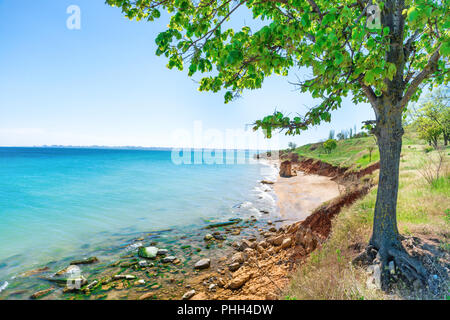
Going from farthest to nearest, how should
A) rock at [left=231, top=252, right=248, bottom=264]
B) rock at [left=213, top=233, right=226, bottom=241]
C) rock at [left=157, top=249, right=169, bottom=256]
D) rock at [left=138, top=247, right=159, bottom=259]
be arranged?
rock at [left=213, top=233, right=226, bottom=241], rock at [left=157, top=249, right=169, bottom=256], rock at [left=138, top=247, right=159, bottom=259], rock at [left=231, top=252, right=248, bottom=264]

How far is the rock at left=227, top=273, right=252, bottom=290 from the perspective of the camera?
6.05 meters

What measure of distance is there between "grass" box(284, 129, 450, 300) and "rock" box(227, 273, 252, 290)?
174cm

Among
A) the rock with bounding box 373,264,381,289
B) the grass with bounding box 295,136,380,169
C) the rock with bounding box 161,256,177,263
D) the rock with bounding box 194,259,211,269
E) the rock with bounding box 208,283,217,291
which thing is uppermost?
the grass with bounding box 295,136,380,169

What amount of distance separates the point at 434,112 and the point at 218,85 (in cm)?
2664

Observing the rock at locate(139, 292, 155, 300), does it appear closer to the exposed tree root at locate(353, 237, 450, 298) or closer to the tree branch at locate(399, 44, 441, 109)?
the exposed tree root at locate(353, 237, 450, 298)

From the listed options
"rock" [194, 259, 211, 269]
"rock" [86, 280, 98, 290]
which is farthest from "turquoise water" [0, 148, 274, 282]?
"rock" [194, 259, 211, 269]

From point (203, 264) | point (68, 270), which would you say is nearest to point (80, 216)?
point (68, 270)

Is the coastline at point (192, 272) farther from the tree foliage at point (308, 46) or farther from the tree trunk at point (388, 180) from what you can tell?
the tree foliage at point (308, 46)

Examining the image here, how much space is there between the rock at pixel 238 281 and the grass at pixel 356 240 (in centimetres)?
174

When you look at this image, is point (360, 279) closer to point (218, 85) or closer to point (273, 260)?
point (273, 260)

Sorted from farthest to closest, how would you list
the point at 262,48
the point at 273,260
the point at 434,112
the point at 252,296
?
the point at 434,112, the point at 273,260, the point at 252,296, the point at 262,48
